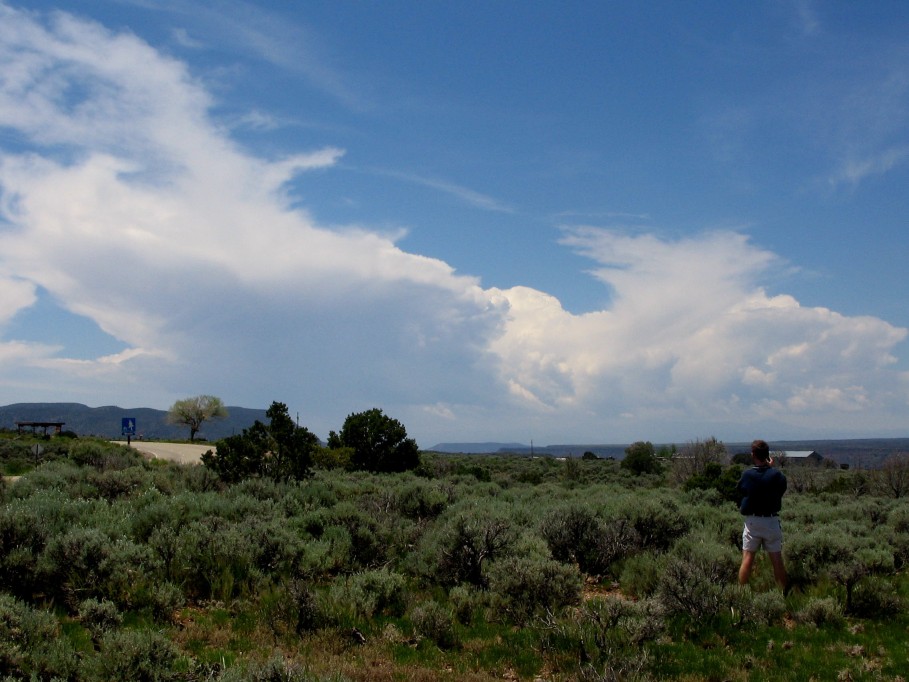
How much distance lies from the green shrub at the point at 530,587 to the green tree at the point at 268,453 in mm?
9165

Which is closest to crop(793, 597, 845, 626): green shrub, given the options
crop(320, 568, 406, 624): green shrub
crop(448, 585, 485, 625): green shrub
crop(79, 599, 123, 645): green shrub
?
crop(448, 585, 485, 625): green shrub

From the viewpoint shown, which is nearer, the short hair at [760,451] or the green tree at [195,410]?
the short hair at [760,451]

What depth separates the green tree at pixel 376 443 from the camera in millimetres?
30453

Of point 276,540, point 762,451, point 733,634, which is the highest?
point 762,451

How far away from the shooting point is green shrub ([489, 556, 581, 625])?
8547 millimetres

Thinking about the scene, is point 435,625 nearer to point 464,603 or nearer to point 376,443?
point 464,603

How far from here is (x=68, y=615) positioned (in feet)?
24.3

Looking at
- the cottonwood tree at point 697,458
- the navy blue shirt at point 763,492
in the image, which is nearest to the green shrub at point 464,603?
the navy blue shirt at point 763,492

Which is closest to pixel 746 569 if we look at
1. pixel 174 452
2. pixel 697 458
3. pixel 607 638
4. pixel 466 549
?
pixel 607 638

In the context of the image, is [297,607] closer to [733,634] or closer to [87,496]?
[733,634]

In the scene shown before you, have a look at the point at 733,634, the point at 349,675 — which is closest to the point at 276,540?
the point at 349,675

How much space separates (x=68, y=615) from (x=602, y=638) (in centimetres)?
591

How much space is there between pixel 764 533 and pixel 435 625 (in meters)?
5.08

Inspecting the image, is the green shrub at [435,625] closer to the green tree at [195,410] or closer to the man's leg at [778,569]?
the man's leg at [778,569]
